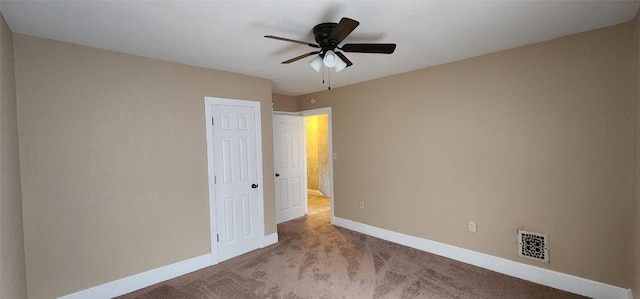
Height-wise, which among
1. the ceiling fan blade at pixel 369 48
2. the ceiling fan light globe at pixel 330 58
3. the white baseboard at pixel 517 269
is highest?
the ceiling fan blade at pixel 369 48

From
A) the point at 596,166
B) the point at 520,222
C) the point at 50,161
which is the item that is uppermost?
the point at 50,161

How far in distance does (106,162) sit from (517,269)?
425cm

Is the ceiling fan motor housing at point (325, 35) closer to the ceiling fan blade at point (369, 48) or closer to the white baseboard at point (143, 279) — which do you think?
the ceiling fan blade at point (369, 48)

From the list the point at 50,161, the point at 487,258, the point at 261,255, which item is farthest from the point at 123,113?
the point at 487,258

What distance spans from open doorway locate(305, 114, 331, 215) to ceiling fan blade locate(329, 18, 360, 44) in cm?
477

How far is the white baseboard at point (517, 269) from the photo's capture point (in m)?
2.34

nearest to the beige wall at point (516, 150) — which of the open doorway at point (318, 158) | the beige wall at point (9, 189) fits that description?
the open doorway at point (318, 158)

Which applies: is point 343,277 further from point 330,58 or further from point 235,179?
point 330,58

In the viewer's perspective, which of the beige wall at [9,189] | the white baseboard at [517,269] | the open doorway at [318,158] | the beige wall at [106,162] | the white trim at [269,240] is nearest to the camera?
the beige wall at [9,189]

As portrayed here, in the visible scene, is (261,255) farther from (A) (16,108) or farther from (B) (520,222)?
(B) (520,222)

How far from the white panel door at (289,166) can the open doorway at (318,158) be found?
5.03 ft

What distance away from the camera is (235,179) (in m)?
3.48

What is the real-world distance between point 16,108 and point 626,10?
4.73 metres

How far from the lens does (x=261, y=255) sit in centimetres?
345
